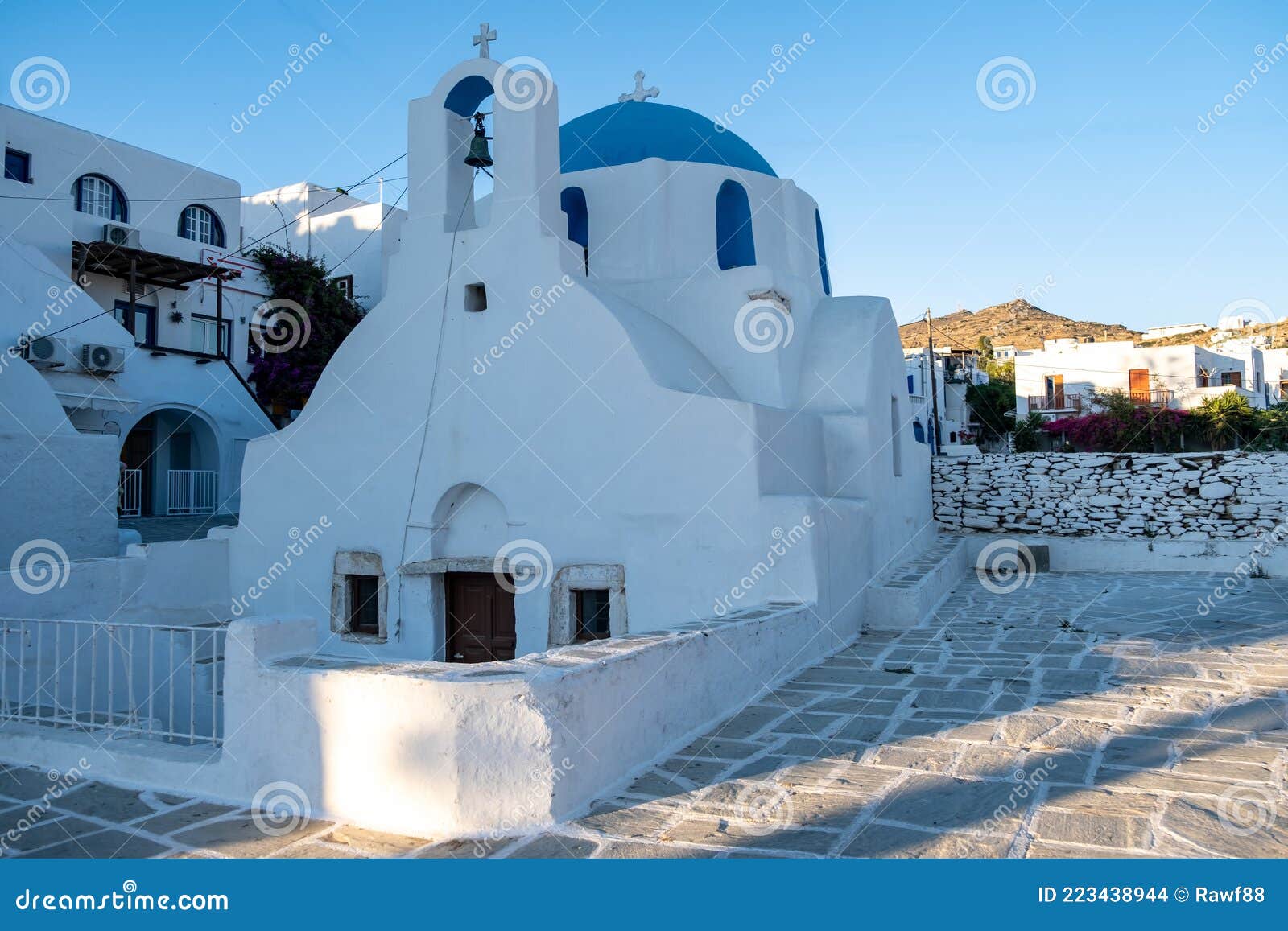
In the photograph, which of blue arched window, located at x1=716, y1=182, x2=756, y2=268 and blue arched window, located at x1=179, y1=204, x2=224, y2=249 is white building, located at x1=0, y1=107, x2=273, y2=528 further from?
blue arched window, located at x1=716, y1=182, x2=756, y2=268

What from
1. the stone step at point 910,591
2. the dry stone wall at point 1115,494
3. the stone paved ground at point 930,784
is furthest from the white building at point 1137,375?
the stone paved ground at point 930,784

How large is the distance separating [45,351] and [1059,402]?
1197 inches

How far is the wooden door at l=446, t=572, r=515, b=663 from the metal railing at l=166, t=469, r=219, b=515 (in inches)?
315

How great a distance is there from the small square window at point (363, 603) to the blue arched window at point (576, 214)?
→ 4038mm

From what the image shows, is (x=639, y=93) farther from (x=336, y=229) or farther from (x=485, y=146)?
(x=336, y=229)

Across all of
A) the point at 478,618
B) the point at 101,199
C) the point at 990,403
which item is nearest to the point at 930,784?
the point at 478,618

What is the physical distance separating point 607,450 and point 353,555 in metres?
2.81

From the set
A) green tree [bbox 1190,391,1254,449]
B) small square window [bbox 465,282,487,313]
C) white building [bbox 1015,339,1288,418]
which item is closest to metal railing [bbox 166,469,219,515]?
small square window [bbox 465,282,487,313]

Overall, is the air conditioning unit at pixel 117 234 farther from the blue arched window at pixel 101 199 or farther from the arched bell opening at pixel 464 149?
the arched bell opening at pixel 464 149

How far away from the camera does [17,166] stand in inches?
567

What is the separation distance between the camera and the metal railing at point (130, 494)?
13156 millimetres

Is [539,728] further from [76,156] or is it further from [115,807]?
[76,156]

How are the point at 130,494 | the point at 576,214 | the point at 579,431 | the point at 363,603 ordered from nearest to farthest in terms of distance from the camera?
1. the point at 579,431
2. the point at 363,603
3. the point at 576,214
4. the point at 130,494

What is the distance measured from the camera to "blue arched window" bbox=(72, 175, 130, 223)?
604 inches
